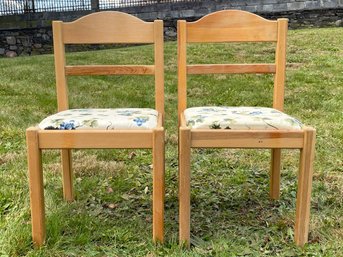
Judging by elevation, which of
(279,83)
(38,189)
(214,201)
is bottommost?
(214,201)

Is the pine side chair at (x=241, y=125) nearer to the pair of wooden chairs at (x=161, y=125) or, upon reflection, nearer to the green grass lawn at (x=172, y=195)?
the pair of wooden chairs at (x=161, y=125)

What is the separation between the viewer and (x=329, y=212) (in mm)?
2348

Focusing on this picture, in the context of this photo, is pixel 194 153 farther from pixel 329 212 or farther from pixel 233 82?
pixel 233 82

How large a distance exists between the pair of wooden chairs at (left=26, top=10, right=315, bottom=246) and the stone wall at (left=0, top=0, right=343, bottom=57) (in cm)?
891

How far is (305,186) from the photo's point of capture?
1937mm

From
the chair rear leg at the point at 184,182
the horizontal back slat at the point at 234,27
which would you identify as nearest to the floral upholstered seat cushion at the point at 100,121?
the chair rear leg at the point at 184,182

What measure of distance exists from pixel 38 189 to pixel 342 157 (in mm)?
2161

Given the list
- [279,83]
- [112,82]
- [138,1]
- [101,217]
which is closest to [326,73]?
[112,82]

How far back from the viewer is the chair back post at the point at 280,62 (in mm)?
2254

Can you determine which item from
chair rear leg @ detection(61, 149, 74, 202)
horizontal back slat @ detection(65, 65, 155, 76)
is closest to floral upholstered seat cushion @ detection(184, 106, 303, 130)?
horizontal back slat @ detection(65, 65, 155, 76)

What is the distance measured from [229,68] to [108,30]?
2.14 ft

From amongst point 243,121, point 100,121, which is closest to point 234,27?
point 243,121

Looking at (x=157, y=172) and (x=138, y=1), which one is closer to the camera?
(x=157, y=172)

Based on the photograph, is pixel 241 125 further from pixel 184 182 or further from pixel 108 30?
pixel 108 30
